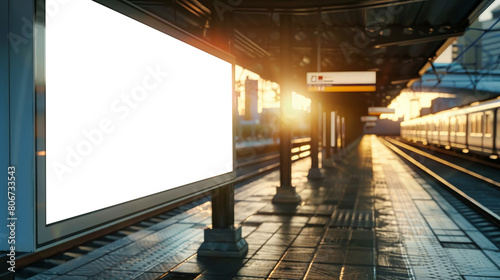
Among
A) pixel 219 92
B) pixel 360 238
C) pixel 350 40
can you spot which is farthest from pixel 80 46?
pixel 350 40

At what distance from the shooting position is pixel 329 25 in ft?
42.1

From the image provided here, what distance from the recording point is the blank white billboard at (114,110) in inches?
124

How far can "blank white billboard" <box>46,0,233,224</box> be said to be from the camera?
3.15 m

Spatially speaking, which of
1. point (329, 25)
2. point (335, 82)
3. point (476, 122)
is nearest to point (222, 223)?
point (335, 82)

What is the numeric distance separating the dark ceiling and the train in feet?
23.0

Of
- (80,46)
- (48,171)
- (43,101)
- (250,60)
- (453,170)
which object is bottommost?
(453,170)

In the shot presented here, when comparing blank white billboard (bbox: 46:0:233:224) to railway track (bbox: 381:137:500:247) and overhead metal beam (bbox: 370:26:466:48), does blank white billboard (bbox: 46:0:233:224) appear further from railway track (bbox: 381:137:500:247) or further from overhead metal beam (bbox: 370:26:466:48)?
overhead metal beam (bbox: 370:26:466:48)

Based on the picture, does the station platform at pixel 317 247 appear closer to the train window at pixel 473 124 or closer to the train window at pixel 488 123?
the train window at pixel 488 123

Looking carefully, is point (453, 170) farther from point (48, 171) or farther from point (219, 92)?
point (48, 171)

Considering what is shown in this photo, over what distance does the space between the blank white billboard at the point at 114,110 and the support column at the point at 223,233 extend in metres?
1.12

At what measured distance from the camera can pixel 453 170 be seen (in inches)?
829

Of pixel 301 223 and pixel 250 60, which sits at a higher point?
pixel 250 60

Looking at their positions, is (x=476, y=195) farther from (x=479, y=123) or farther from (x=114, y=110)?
(x=479, y=123)

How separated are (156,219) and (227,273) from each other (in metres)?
4.38
